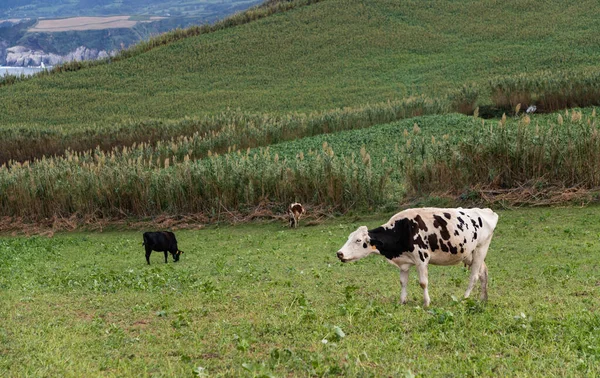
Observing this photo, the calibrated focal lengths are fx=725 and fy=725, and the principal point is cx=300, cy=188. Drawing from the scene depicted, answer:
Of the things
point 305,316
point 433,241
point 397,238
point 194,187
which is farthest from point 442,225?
point 194,187

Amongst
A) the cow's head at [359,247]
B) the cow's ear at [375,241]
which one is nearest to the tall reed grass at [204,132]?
the cow's head at [359,247]

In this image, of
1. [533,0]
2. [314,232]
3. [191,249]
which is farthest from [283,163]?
[533,0]

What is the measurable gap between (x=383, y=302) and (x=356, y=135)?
73.3ft

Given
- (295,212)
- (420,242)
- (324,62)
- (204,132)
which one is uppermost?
(420,242)

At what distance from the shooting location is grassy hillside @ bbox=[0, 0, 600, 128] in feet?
172

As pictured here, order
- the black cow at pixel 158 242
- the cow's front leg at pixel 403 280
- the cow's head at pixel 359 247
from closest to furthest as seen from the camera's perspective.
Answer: the cow's head at pixel 359 247
the cow's front leg at pixel 403 280
the black cow at pixel 158 242

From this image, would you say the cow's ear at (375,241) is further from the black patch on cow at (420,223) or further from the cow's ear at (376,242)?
the black patch on cow at (420,223)

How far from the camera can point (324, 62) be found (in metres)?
64.9

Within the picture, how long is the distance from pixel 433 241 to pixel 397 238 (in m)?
0.50

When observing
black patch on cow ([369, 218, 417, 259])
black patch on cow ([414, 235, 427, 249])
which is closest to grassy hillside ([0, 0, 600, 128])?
black patch on cow ([369, 218, 417, 259])

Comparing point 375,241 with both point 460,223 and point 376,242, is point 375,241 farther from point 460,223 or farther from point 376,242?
point 460,223

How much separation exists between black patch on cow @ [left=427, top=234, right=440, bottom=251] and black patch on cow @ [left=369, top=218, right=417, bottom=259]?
22cm

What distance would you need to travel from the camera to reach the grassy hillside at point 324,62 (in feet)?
172

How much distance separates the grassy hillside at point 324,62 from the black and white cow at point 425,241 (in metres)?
38.2
